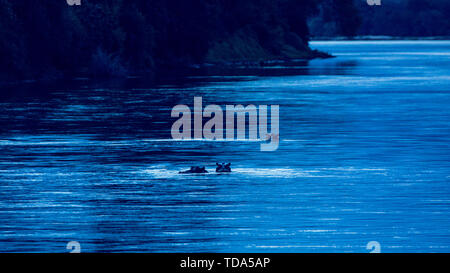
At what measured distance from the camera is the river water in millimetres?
19484

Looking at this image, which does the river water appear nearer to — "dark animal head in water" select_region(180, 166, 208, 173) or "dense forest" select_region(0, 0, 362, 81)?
"dark animal head in water" select_region(180, 166, 208, 173)

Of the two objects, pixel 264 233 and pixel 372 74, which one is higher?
pixel 264 233

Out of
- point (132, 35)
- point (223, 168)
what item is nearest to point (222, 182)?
point (223, 168)

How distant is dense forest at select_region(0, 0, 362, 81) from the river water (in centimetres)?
2247

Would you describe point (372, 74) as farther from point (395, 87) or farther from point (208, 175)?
point (208, 175)

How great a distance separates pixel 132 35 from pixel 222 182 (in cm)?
6089

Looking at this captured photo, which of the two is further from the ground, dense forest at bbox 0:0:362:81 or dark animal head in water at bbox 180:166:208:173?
dark animal head in water at bbox 180:166:208:173

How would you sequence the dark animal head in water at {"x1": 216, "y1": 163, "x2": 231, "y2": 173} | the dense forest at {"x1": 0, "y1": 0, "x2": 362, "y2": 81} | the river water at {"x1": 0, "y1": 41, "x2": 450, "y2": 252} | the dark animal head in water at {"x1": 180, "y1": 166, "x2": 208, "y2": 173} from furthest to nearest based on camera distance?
the dense forest at {"x1": 0, "y1": 0, "x2": 362, "y2": 81}, the dark animal head in water at {"x1": 216, "y1": 163, "x2": 231, "y2": 173}, the dark animal head in water at {"x1": 180, "y1": 166, "x2": 208, "y2": 173}, the river water at {"x1": 0, "y1": 41, "x2": 450, "y2": 252}

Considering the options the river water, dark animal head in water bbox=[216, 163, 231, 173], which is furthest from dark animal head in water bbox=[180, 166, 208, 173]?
the river water

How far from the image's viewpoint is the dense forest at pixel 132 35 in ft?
241

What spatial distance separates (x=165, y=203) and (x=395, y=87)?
1770 inches

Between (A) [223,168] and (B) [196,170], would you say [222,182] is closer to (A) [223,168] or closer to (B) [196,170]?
(B) [196,170]

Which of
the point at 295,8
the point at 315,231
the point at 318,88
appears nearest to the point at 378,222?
the point at 315,231

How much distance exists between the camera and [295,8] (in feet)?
408
